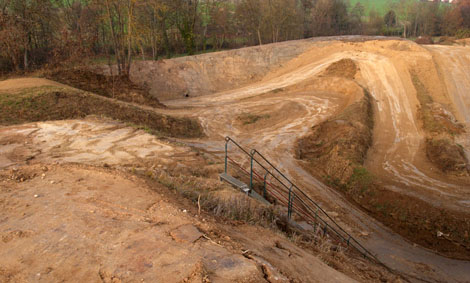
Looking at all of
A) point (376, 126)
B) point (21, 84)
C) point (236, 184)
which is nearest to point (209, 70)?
point (21, 84)

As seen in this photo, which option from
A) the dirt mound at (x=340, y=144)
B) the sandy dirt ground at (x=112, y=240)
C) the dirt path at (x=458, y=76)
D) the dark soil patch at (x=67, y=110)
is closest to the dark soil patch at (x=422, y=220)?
the dirt mound at (x=340, y=144)

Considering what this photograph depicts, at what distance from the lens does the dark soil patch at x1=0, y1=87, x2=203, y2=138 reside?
15461 millimetres

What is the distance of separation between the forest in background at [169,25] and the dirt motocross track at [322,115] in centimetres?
632

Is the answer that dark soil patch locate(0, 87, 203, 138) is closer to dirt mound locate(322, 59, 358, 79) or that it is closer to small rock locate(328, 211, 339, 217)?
small rock locate(328, 211, 339, 217)

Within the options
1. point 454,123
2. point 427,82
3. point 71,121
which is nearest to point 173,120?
point 71,121

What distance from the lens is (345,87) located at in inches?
1063

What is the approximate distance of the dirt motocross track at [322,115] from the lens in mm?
12036

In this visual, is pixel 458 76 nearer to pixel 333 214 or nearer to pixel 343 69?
pixel 343 69

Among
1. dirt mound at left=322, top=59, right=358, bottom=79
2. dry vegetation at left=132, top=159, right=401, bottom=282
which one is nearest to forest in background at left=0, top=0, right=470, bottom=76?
dirt mound at left=322, top=59, right=358, bottom=79

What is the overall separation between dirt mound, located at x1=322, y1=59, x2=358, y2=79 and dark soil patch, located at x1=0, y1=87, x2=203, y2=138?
643 inches

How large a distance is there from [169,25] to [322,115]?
32.6 m

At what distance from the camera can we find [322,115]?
23.1 meters

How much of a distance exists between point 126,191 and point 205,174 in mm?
4367

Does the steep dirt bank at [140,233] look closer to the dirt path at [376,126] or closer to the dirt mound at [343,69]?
the dirt path at [376,126]
